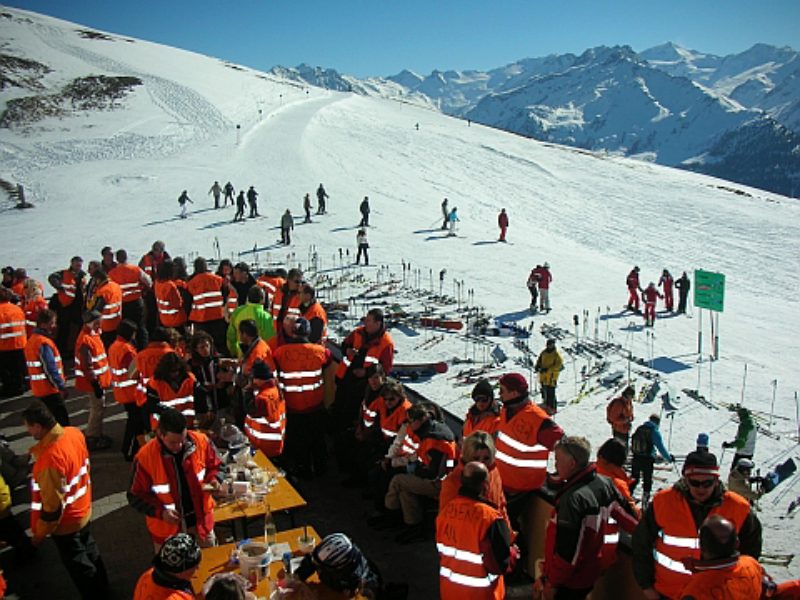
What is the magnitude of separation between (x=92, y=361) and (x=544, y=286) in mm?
11727

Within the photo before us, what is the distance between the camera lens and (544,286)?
16.9m

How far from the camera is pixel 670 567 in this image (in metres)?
3.90

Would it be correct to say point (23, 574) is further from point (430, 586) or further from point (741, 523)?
point (741, 523)

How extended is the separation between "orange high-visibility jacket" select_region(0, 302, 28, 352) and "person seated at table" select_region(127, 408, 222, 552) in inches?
212

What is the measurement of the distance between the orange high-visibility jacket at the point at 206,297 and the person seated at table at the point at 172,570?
6484 millimetres

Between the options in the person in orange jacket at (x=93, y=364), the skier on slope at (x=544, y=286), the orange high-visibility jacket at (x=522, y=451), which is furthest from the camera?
the skier on slope at (x=544, y=286)

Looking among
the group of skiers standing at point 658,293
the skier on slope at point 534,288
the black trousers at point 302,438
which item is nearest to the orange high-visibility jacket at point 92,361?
the black trousers at point 302,438

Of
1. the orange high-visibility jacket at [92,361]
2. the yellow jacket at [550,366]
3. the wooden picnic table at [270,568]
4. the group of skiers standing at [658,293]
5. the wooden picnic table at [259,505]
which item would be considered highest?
the orange high-visibility jacket at [92,361]

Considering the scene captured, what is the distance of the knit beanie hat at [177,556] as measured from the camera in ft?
11.4

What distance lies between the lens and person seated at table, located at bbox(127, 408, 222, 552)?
185 inches

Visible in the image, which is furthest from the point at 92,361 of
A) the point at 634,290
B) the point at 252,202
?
the point at 252,202

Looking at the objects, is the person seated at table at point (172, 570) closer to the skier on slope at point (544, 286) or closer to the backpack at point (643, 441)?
the backpack at point (643, 441)

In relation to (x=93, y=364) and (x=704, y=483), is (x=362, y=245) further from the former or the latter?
(x=704, y=483)

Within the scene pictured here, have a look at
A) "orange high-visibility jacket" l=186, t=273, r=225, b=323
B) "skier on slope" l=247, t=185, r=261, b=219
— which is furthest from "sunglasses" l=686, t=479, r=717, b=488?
"skier on slope" l=247, t=185, r=261, b=219
